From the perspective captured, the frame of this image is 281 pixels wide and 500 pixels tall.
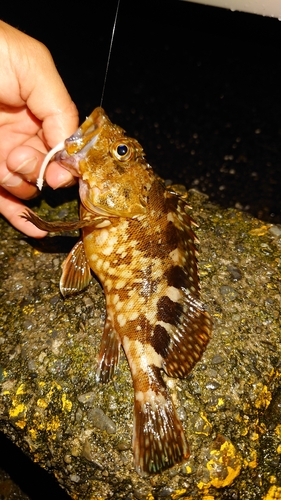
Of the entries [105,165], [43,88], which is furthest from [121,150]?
[43,88]

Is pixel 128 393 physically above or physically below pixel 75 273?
below

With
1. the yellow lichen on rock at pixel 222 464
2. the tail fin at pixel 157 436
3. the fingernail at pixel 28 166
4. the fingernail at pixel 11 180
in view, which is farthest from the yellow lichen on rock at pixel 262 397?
the fingernail at pixel 11 180

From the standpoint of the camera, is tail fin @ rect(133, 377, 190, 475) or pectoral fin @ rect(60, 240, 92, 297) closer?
tail fin @ rect(133, 377, 190, 475)

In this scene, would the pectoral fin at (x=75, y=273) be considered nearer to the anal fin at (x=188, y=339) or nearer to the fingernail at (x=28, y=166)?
the fingernail at (x=28, y=166)

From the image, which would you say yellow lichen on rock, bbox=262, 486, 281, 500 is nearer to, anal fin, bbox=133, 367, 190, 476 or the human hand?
anal fin, bbox=133, 367, 190, 476

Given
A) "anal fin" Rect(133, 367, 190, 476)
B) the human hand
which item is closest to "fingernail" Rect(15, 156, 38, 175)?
the human hand

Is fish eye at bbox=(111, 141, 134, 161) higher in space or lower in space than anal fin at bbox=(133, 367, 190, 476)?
higher

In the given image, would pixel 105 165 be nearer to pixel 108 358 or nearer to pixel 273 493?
pixel 108 358
